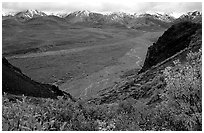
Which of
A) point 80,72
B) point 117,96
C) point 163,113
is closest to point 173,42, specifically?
point 117,96

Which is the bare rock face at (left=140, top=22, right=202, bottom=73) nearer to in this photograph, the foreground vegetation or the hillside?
the hillside

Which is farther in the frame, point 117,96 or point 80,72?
point 80,72

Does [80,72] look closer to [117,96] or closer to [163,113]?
[117,96]

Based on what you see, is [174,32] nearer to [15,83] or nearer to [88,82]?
[88,82]

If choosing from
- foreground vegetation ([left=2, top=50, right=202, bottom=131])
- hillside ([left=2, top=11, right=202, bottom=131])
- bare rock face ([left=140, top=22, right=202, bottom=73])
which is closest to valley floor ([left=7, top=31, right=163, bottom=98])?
hillside ([left=2, top=11, right=202, bottom=131])

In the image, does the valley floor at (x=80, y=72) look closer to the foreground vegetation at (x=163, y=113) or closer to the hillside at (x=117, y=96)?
the hillside at (x=117, y=96)

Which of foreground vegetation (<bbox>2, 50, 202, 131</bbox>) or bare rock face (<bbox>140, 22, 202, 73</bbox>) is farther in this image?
bare rock face (<bbox>140, 22, 202, 73</bbox>)

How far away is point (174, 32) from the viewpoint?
60500 mm

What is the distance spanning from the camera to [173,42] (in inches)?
2281

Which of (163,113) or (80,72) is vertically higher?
(163,113)

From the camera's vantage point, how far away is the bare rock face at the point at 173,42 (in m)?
55.0

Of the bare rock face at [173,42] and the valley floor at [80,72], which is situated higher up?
the bare rock face at [173,42]

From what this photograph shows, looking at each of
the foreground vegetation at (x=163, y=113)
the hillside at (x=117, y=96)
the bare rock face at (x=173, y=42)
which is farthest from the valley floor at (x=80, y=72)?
the foreground vegetation at (x=163, y=113)

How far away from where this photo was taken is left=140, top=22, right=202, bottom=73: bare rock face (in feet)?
180
